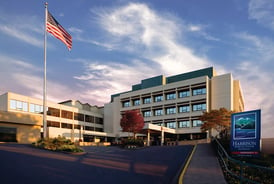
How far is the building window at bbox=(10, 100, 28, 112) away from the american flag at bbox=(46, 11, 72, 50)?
30191 millimetres

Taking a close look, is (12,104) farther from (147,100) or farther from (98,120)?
(147,100)

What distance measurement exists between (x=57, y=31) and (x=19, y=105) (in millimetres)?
32246

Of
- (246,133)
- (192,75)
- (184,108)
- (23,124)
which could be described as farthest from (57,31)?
(192,75)

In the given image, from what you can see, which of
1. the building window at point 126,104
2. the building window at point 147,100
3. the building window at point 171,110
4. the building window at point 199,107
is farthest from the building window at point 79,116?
the building window at point 199,107

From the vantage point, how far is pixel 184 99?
2344 inches

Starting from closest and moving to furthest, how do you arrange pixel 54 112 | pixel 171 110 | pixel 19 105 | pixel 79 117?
pixel 19 105 < pixel 54 112 < pixel 171 110 < pixel 79 117

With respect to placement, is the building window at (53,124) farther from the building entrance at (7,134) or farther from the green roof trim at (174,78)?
the green roof trim at (174,78)

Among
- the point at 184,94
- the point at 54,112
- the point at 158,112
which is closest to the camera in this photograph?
the point at 54,112

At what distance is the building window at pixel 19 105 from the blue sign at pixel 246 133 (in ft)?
155

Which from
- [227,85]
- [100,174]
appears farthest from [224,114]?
[100,174]

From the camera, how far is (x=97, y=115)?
7675 centimetres

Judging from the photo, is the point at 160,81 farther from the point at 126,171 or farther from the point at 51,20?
the point at 126,171

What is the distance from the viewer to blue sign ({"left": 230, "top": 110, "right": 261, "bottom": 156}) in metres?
11.3

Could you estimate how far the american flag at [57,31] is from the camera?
78.6ft
